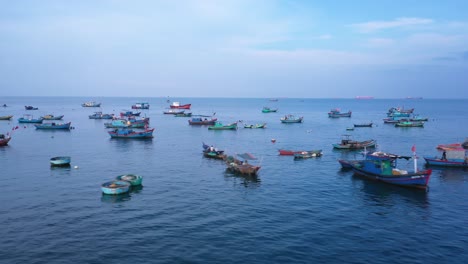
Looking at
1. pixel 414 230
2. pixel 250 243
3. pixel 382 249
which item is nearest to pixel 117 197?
pixel 250 243

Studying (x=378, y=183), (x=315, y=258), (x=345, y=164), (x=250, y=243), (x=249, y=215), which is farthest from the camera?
(x=345, y=164)

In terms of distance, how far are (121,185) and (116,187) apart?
0.77m

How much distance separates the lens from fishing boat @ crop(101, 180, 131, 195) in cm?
3944

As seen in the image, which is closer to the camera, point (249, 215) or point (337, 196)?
point (249, 215)

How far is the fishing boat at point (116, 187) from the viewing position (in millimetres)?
39438

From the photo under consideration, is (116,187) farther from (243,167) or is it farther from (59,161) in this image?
(59,161)

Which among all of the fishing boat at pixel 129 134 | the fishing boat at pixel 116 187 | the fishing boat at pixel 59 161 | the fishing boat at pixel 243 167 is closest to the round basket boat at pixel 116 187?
the fishing boat at pixel 116 187

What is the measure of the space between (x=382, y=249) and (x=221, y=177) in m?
A: 25.6

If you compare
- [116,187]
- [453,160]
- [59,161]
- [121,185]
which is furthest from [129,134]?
[453,160]

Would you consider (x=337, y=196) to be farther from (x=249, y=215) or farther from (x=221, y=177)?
(x=221, y=177)

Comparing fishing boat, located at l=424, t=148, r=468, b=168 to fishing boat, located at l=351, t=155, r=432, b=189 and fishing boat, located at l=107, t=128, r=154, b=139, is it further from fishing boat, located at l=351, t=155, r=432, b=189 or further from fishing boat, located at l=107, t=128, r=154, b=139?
fishing boat, located at l=107, t=128, r=154, b=139

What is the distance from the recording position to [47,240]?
27.9 meters

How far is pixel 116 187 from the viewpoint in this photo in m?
40.0

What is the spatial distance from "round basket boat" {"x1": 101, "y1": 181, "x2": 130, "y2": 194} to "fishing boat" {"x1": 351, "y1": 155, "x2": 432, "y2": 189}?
2998cm
